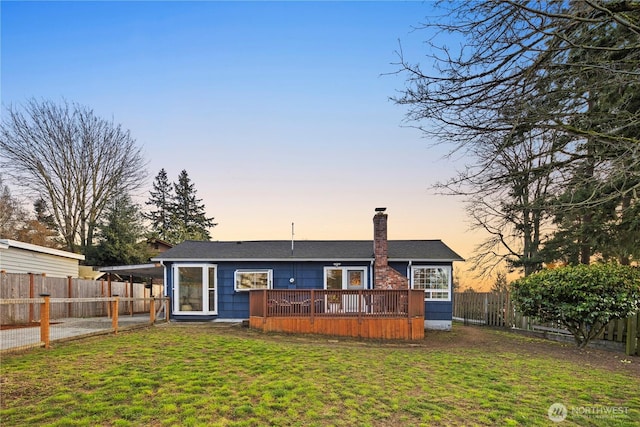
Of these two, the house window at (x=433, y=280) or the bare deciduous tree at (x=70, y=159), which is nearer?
the house window at (x=433, y=280)

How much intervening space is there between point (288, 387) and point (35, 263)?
14.3 m

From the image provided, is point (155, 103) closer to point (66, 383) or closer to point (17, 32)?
point (17, 32)

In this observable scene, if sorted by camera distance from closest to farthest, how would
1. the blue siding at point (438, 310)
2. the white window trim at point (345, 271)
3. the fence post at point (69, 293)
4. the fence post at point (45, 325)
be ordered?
the fence post at point (45, 325), the blue siding at point (438, 310), the white window trim at point (345, 271), the fence post at point (69, 293)

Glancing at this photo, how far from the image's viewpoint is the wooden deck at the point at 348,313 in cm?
1108

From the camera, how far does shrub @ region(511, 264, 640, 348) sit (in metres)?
8.79

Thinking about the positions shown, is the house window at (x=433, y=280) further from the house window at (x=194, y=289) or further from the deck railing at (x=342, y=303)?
the house window at (x=194, y=289)

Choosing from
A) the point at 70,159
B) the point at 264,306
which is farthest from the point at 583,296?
the point at 70,159

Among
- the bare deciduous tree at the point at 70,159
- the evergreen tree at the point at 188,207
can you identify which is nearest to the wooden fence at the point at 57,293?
the bare deciduous tree at the point at 70,159

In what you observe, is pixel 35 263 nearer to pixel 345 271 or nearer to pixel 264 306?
pixel 264 306

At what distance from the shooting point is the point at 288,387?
5344mm

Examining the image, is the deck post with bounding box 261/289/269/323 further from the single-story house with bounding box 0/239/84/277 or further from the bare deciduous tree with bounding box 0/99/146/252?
the bare deciduous tree with bounding box 0/99/146/252

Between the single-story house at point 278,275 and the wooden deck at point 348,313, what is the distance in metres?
2.41

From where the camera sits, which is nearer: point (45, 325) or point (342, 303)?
point (45, 325)

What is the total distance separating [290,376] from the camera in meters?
5.92
